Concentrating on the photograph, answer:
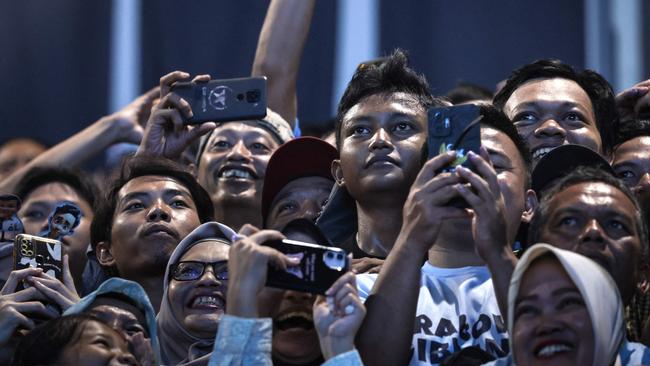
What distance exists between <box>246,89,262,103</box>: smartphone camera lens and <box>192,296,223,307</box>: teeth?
0.72 metres

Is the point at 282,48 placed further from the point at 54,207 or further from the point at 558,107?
the point at 558,107

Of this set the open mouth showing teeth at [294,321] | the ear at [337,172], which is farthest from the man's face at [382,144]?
the open mouth showing teeth at [294,321]

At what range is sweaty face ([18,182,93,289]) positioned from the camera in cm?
564

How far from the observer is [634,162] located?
4.91 m

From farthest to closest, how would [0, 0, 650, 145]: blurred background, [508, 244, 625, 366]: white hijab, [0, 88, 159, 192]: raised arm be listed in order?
[0, 0, 650, 145]: blurred background < [0, 88, 159, 192]: raised arm < [508, 244, 625, 366]: white hijab

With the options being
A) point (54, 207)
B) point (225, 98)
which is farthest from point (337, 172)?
point (54, 207)

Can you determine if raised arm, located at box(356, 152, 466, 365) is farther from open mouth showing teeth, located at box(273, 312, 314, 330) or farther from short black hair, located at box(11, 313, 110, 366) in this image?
short black hair, located at box(11, 313, 110, 366)

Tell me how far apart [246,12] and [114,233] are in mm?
2473

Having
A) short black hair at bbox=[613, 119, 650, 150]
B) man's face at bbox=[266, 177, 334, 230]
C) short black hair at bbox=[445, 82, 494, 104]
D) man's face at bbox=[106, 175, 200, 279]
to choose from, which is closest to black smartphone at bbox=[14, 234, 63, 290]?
man's face at bbox=[106, 175, 200, 279]

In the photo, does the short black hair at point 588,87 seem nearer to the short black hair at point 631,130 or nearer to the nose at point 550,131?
the short black hair at point 631,130

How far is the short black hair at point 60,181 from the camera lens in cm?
597

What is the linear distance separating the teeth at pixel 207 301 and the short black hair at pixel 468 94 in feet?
6.21

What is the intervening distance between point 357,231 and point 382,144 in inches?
15.9

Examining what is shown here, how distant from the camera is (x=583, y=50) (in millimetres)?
7191
